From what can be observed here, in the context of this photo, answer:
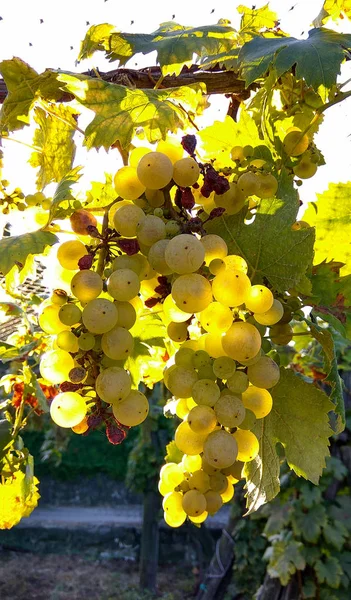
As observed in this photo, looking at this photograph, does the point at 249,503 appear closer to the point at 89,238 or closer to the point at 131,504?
the point at 89,238

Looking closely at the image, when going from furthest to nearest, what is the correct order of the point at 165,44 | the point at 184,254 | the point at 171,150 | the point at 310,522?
the point at 310,522
the point at 165,44
the point at 171,150
the point at 184,254

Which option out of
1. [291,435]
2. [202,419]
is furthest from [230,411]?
[291,435]

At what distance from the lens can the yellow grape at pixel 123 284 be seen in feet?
2.04

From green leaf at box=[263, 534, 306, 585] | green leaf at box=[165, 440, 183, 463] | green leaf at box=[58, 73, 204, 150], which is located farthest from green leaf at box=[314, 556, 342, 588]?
green leaf at box=[58, 73, 204, 150]

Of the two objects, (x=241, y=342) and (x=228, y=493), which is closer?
(x=241, y=342)

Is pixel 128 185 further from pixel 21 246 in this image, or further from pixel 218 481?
pixel 218 481

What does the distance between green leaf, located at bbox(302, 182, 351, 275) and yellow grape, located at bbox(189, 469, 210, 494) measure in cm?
34

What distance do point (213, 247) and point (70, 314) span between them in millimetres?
170

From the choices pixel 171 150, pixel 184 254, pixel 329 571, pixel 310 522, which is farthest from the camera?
pixel 310 522

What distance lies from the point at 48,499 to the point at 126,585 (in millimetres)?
2784

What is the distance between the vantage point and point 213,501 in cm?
73

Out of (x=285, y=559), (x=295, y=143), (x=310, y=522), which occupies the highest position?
(x=295, y=143)

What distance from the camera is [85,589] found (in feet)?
24.1

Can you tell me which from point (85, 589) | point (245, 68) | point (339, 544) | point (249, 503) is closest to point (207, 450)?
point (249, 503)
